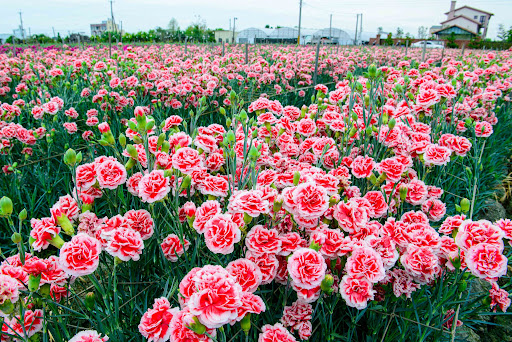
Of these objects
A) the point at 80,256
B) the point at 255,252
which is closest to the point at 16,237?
the point at 80,256

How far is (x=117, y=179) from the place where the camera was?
1.20 meters

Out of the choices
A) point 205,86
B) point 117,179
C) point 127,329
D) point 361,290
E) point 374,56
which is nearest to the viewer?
point 361,290

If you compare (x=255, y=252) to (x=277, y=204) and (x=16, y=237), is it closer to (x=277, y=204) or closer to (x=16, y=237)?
(x=277, y=204)

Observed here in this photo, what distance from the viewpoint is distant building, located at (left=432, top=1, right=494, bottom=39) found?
4759cm

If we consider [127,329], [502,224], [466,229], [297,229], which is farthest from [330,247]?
[127,329]

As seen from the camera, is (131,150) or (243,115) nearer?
(131,150)

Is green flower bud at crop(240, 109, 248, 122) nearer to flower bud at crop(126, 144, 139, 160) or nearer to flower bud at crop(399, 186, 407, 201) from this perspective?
flower bud at crop(126, 144, 139, 160)

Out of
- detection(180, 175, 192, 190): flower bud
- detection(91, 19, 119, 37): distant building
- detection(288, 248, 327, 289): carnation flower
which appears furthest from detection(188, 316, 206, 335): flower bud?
detection(91, 19, 119, 37): distant building

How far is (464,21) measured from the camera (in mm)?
50719

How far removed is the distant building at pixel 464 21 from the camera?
47.6m

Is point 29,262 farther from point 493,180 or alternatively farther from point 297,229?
point 493,180

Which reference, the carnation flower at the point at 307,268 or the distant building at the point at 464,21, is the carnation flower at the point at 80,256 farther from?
the distant building at the point at 464,21

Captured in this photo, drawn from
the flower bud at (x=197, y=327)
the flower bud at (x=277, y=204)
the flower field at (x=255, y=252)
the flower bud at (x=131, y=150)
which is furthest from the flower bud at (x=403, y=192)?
the flower bud at (x=131, y=150)

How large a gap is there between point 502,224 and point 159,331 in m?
1.33
